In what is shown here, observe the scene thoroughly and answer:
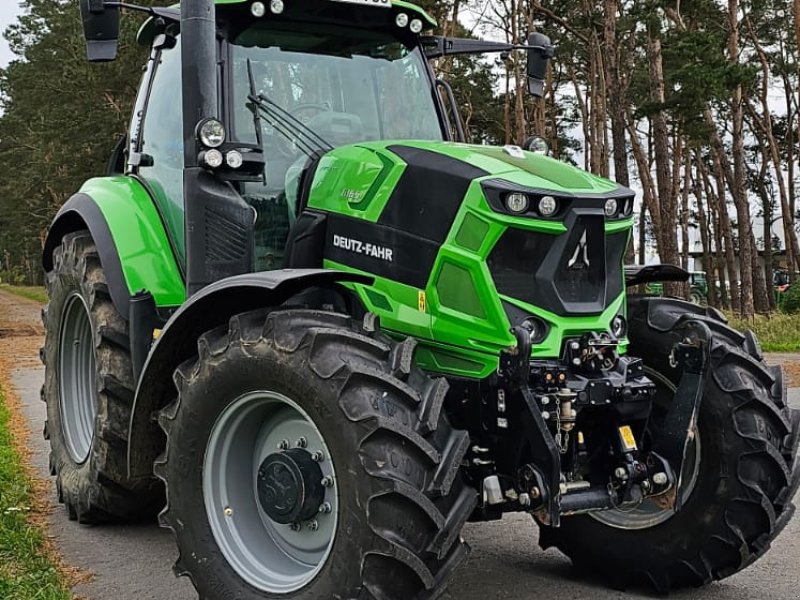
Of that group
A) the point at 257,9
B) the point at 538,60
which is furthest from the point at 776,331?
the point at 257,9

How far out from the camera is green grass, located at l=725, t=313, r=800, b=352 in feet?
55.8

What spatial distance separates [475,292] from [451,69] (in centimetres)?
2767

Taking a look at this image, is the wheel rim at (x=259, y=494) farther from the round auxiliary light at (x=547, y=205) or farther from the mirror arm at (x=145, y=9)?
the mirror arm at (x=145, y=9)

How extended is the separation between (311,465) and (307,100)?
206 centimetres

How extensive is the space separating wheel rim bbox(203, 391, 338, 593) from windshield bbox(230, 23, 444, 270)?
41.5 inches

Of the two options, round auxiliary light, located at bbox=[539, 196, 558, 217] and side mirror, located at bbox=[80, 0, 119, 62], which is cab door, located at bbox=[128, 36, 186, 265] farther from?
round auxiliary light, located at bbox=[539, 196, 558, 217]

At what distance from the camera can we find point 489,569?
491cm

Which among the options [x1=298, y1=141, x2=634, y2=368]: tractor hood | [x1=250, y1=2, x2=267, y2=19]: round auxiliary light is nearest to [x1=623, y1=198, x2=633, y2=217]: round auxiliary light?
[x1=298, y1=141, x2=634, y2=368]: tractor hood

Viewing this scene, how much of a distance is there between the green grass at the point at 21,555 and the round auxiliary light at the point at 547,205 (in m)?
2.74

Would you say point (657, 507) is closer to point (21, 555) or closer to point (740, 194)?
point (21, 555)

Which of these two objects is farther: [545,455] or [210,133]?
[210,133]

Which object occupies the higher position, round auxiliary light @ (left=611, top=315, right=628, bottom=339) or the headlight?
the headlight

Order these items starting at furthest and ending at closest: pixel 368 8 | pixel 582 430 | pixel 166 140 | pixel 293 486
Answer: pixel 166 140 → pixel 368 8 → pixel 582 430 → pixel 293 486

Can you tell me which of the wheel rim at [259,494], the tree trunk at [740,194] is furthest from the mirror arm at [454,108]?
the tree trunk at [740,194]
